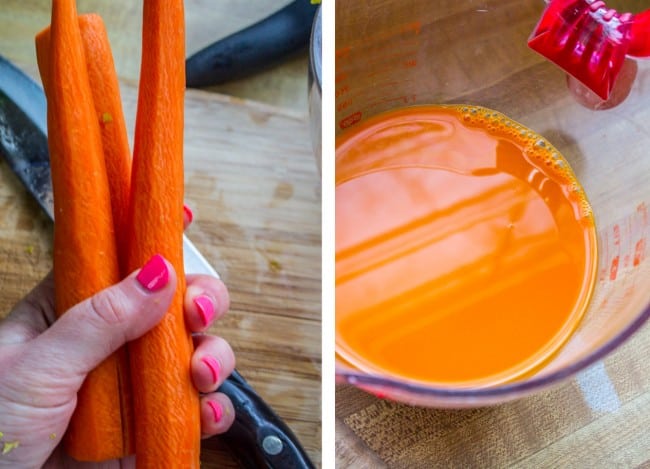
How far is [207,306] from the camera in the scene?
1.27 feet

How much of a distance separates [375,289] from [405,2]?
212 mm

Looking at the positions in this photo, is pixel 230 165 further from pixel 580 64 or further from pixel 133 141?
pixel 580 64

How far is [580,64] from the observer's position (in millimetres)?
518

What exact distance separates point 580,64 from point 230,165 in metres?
0.28

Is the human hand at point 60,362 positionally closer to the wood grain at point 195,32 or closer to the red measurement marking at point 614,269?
the wood grain at point 195,32

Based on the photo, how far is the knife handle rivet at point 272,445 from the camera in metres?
0.41

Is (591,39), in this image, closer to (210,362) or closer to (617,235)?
(617,235)

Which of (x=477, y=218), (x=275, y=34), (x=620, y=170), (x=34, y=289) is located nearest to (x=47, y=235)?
(x=34, y=289)

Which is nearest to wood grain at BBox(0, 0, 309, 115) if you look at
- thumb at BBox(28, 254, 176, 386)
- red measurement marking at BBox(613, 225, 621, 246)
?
thumb at BBox(28, 254, 176, 386)

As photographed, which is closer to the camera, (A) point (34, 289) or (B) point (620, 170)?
(A) point (34, 289)

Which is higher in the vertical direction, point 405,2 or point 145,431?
point 405,2

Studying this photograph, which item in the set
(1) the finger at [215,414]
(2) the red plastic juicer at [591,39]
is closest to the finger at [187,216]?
(1) the finger at [215,414]

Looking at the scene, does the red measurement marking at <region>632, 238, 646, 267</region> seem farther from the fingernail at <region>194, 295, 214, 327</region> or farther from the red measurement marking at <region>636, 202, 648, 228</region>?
the fingernail at <region>194, 295, 214, 327</region>

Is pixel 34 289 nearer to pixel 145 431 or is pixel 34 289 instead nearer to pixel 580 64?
pixel 145 431
